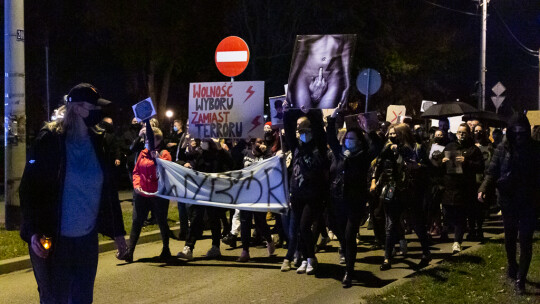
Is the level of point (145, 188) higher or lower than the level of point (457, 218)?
higher

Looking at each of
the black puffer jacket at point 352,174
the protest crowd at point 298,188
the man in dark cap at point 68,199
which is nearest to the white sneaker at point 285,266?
the protest crowd at point 298,188

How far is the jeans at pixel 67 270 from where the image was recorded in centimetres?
499

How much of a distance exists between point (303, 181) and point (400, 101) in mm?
30002

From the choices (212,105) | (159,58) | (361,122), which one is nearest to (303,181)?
(361,122)

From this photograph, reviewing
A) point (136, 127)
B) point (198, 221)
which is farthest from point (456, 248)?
point (136, 127)

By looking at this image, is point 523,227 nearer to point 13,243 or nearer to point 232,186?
point 232,186

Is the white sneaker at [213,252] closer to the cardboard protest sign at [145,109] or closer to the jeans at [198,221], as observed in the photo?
the jeans at [198,221]

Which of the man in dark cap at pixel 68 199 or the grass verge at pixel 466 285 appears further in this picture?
the grass verge at pixel 466 285

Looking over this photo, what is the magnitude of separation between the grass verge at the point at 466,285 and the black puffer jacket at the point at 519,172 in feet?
2.87

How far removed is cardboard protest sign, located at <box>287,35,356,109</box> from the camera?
929 cm

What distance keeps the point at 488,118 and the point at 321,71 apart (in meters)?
12.4

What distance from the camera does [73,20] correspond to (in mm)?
30094

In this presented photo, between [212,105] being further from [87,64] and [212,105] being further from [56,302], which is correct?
[87,64]

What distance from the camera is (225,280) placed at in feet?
29.7
